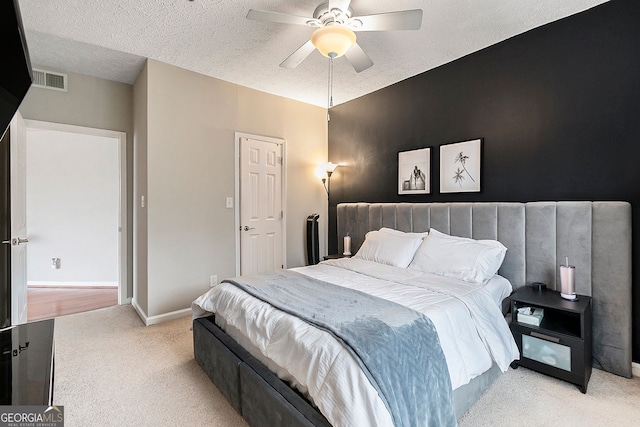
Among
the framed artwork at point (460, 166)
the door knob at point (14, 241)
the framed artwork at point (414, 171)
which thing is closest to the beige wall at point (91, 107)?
the door knob at point (14, 241)

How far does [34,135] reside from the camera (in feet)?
15.7

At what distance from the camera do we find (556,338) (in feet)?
7.05

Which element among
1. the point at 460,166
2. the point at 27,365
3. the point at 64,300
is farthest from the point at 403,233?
the point at 64,300

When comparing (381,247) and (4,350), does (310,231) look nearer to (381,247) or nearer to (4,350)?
(381,247)

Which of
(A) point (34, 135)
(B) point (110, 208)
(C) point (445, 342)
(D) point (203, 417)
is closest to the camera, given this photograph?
(C) point (445, 342)

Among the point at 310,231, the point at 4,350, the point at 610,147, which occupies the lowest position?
the point at 4,350

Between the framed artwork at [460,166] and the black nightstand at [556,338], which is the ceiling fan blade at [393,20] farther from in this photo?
the black nightstand at [556,338]

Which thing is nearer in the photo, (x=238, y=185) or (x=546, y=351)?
(x=546, y=351)

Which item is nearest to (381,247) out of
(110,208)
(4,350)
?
(4,350)

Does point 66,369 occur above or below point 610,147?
below

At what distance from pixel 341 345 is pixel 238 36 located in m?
2.77

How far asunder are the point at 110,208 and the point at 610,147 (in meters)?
6.47

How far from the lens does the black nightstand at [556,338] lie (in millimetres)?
2057

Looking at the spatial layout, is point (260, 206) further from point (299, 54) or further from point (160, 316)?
point (299, 54)
